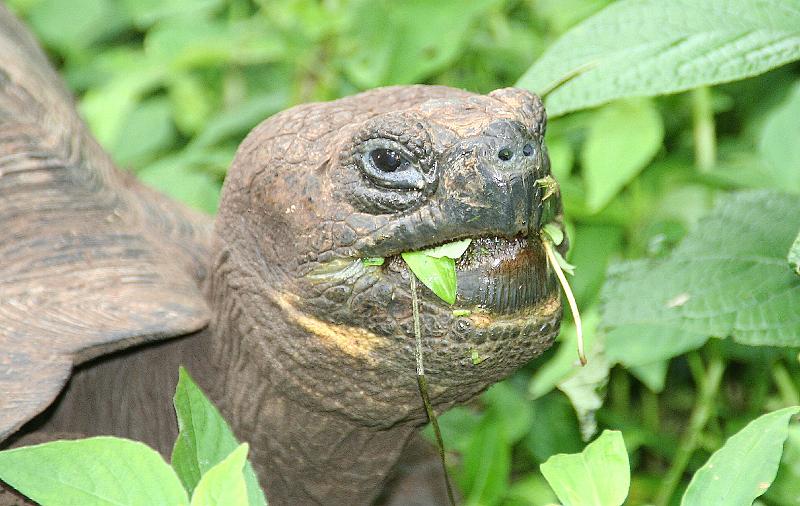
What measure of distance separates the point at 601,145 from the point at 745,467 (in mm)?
1328

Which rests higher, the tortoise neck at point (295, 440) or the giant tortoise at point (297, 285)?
the giant tortoise at point (297, 285)

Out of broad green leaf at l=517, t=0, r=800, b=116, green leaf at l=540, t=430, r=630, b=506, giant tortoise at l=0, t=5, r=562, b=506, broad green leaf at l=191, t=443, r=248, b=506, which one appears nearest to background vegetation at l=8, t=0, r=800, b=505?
broad green leaf at l=517, t=0, r=800, b=116

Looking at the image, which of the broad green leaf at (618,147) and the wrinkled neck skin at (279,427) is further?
the broad green leaf at (618,147)

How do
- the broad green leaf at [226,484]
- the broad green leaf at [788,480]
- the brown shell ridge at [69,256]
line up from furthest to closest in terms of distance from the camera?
the broad green leaf at [788,480] → the brown shell ridge at [69,256] → the broad green leaf at [226,484]

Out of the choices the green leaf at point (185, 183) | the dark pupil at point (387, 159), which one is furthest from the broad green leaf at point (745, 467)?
the green leaf at point (185, 183)

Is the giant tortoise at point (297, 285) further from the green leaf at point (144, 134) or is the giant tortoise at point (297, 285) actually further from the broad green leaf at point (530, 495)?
the green leaf at point (144, 134)

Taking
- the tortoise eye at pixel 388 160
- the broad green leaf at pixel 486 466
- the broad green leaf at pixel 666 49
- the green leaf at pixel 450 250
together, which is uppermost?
the tortoise eye at pixel 388 160

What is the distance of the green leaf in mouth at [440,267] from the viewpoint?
147cm

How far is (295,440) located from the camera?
1.79 meters

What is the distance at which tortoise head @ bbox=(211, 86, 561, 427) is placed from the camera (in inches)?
58.1

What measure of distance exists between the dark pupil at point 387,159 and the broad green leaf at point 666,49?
32 cm

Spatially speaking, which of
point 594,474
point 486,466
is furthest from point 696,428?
point 594,474

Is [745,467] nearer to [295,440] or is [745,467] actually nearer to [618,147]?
[295,440]

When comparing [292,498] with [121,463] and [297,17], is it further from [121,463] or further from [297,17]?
[297,17]
